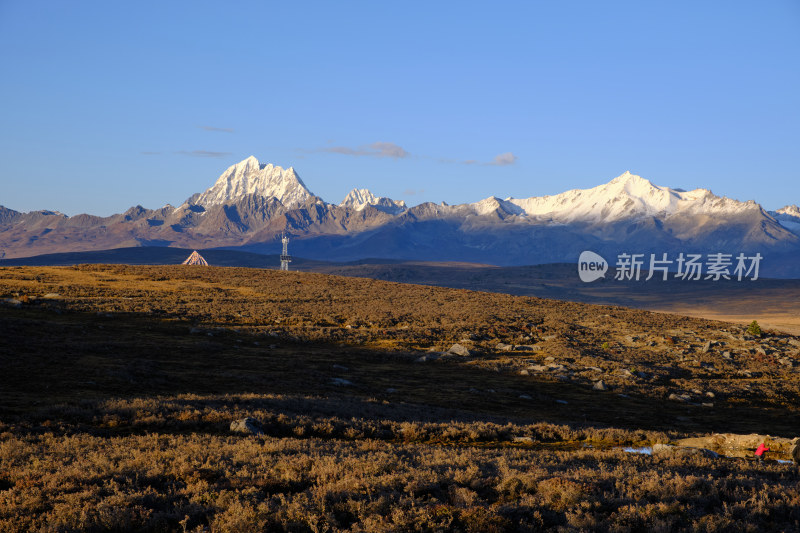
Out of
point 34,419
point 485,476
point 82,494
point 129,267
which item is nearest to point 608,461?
point 485,476

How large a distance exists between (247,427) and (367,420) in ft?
15.5

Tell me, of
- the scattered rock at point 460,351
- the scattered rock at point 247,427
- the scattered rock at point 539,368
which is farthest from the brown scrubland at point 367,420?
the scattered rock at point 539,368

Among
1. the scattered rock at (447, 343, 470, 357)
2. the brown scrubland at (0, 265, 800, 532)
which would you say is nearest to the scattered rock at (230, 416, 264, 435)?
the brown scrubland at (0, 265, 800, 532)

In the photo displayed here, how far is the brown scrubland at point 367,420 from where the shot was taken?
1098cm

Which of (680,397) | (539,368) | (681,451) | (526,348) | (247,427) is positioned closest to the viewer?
(681,451)

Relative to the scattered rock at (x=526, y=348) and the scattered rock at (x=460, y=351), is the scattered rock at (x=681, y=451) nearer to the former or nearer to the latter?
the scattered rock at (x=460, y=351)

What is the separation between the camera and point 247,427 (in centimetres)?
1778

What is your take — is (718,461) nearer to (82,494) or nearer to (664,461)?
(664,461)

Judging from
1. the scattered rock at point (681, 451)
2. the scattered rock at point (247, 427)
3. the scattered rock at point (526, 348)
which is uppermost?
the scattered rock at point (681, 451)

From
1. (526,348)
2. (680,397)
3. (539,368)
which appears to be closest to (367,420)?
(680,397)

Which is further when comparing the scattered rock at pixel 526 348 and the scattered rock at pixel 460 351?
the scattered rock at pixel 526 348

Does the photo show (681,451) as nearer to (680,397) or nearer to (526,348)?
(680,397)

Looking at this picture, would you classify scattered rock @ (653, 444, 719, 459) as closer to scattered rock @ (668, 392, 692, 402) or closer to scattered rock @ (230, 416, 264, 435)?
scattered rock @ (230, 416, 264, 435)

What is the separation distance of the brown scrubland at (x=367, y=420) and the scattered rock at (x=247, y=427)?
1.49ft
